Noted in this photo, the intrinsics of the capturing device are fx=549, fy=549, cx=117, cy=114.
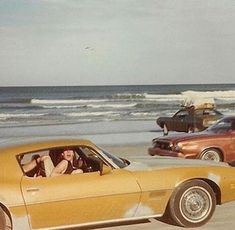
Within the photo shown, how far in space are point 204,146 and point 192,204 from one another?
5.51m

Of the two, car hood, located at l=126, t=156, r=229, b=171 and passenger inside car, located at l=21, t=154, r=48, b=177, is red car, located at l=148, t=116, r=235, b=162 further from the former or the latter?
passenger inside car, located at l=21, t=154, r=48, b=177

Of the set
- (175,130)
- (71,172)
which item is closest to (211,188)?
(71,172)

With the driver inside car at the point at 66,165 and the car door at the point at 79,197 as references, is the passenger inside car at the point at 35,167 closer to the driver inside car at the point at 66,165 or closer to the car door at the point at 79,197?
the driver inside car at the point at 66,165

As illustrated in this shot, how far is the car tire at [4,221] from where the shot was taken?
20.1 feet

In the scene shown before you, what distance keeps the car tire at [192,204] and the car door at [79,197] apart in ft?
1.87

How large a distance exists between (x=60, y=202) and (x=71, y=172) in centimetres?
48

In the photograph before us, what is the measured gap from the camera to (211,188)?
23.1 feet

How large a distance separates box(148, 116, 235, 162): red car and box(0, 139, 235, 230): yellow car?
501cm

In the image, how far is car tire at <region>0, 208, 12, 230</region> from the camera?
614 cm

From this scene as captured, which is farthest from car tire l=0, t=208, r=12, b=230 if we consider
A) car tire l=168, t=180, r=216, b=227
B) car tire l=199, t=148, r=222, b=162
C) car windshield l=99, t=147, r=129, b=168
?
car tire l=199, t=148, r=222, b=162

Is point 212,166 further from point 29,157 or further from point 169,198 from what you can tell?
point 29,157

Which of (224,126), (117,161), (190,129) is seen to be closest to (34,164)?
(117,161)

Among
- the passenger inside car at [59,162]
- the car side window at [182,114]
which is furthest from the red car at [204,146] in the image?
the car side window at [182,114]

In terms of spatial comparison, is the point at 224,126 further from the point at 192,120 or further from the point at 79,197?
the point at 192,120
